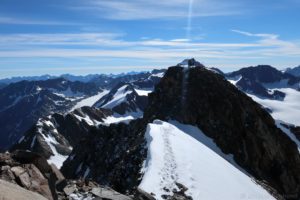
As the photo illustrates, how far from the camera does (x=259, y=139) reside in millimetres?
58062

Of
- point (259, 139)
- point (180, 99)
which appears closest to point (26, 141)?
point (180, 99)

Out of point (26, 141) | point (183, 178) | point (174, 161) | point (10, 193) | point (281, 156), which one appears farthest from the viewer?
point (26, 141)

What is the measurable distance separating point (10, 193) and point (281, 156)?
52.9 meters

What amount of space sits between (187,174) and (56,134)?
13927 centimetres

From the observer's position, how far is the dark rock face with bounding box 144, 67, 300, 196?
5509 centimetres

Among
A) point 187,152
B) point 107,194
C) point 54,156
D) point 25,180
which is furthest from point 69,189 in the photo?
point 54,156

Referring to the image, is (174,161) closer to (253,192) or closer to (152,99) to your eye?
(253,192)

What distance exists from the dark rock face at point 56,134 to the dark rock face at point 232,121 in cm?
6443

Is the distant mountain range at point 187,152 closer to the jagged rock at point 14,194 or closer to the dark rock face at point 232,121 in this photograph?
the dark rock face at point 232,121

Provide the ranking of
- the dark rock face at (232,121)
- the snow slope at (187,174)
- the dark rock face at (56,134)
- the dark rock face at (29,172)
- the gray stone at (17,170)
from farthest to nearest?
the dark rock face at (56,134)
the dark rock face at (232,121)
the snow slope at (187,174)
the gray stone at (17,170)
the dark rock face at (29,172)

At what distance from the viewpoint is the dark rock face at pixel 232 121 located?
55.1 meters

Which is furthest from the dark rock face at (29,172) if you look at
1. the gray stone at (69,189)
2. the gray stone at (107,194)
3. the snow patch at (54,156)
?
the snow patch at (54,156)

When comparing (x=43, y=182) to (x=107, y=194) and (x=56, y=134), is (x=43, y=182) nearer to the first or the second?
(x=107, y=194)

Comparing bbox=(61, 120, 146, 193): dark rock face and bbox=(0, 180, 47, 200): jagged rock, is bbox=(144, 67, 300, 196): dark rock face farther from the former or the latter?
bbox=(0, 180, 47, 200): jagged rock
